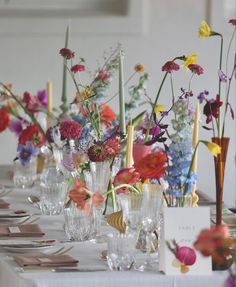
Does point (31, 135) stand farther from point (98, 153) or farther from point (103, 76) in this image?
point (98, 153)

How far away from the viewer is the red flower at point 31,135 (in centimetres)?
335

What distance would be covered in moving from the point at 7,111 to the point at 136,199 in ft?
6.32

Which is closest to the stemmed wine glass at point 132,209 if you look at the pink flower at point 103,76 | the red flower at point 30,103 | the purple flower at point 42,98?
the pink flower at point 103,76

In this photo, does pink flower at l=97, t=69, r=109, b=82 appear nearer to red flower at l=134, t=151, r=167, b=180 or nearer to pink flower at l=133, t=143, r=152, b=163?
pink flower at l=133, t=143, r=152, b=163

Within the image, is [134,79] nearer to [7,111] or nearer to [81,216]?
[7,111]

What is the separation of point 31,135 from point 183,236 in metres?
1.50

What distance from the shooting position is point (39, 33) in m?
4.83

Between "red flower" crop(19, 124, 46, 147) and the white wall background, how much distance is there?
59.0 inches

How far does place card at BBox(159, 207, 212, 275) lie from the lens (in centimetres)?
195

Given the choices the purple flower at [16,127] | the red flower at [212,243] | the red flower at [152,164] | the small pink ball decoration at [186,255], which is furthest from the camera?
the purple flower at [16,127]

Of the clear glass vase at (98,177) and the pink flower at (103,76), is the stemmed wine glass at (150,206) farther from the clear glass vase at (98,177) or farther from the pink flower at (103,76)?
the pink flower at (103,76)

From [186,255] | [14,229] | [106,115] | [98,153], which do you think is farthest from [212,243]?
[106,115]

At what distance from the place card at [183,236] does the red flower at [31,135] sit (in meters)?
1.45

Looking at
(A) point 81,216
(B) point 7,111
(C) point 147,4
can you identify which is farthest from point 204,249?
(C) point 147,4
